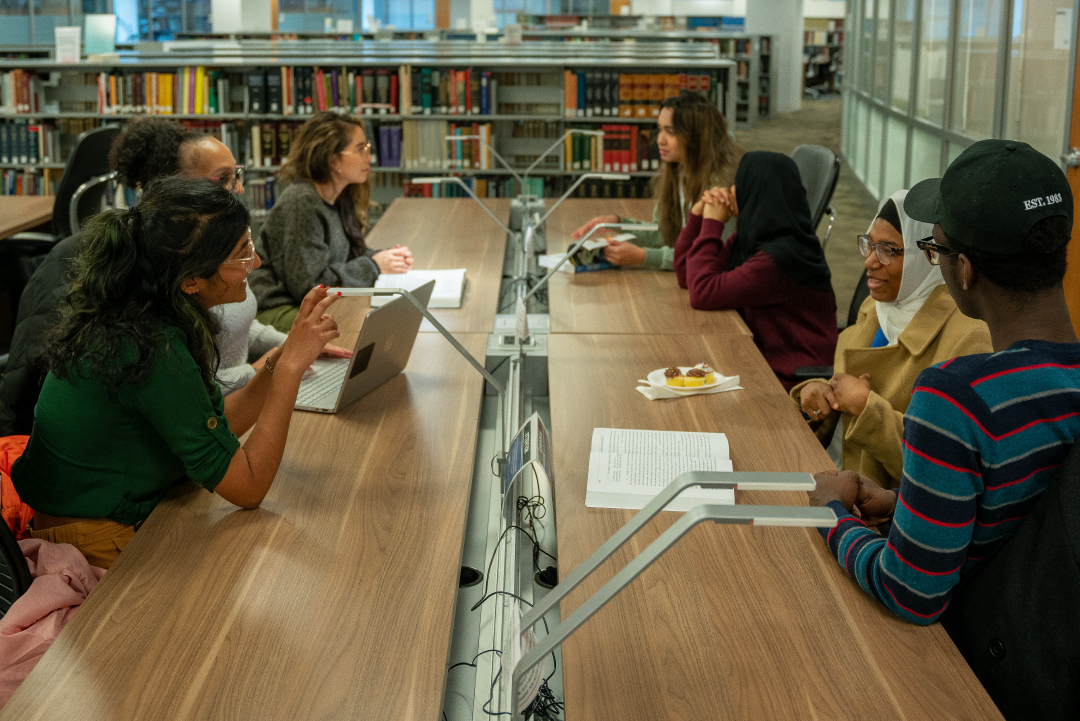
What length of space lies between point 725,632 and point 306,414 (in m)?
1.06

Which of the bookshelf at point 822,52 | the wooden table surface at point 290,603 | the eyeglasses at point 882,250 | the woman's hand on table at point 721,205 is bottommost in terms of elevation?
the wooden table surface at point 290,603

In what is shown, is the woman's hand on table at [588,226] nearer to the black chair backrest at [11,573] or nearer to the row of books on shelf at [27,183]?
the black chair backrest at [11,573]

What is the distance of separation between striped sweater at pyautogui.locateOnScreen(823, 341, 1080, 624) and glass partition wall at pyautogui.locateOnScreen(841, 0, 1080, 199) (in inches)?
118

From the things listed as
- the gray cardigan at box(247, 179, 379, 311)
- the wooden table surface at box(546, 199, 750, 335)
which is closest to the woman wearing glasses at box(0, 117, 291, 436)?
the gray cardigan at box(247, 179, 379, 311)

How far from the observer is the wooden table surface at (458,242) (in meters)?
2.72

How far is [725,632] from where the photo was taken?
1.19 m

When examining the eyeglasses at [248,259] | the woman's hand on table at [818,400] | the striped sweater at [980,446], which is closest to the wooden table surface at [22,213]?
the eyeglasses at [248,259]

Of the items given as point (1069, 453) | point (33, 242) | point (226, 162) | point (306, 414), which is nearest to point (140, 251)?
point (306, 414)

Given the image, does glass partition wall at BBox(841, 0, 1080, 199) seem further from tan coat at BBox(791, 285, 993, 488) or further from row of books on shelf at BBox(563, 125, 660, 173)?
tan coat at BBox(791, 285, 993, 488)

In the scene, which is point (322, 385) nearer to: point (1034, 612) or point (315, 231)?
point (315, 231)

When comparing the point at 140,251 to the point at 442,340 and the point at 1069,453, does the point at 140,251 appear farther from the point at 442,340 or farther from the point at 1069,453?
the point at 1069,453

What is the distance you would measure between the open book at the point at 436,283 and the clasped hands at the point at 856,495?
149 centimetres

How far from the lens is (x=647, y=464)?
5.39 feet

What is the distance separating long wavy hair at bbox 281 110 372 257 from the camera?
2990mm
